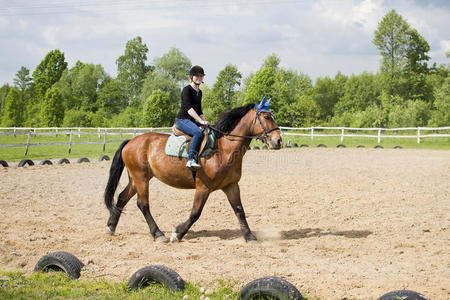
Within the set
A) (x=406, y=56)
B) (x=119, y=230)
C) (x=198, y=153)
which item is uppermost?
(x=406, y=56)

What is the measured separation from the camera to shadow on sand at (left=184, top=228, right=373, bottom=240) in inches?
288

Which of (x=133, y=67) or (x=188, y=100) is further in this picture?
(x=133, y=67)

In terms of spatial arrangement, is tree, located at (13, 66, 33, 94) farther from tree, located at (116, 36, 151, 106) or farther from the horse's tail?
the horse's tail

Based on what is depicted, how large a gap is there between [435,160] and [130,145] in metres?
14.7

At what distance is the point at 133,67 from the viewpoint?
6838 cm

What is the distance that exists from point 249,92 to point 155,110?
46.4ft

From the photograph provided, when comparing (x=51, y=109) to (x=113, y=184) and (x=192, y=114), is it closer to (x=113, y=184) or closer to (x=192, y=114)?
(x=113, y=184)

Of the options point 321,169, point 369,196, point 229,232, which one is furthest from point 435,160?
point 229,232

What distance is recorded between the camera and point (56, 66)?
76188 mm

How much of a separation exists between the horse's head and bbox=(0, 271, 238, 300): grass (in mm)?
2755

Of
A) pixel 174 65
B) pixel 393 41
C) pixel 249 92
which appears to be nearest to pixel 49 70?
pixel 174 65

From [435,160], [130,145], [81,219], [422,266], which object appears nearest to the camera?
[422,266]

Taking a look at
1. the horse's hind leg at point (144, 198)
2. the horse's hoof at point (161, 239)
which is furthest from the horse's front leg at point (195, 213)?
the horse's hind leg at point (144, 198)

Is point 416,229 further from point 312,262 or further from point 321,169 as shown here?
point 321,169
